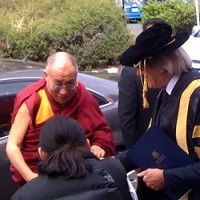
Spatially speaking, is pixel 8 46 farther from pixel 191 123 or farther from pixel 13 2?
pixel 191 123

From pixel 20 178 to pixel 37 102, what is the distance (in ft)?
1.57

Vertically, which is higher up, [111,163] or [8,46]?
[111,163]

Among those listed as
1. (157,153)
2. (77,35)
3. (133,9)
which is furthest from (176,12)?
(157,153)

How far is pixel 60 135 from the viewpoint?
282 centimetres

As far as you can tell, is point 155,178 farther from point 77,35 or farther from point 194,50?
point 77,35

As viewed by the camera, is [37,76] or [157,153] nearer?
[157,153]

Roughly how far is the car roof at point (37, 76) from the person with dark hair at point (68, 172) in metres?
2.31

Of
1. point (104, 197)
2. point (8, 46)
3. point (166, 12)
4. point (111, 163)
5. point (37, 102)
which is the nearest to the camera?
point (104, 197)

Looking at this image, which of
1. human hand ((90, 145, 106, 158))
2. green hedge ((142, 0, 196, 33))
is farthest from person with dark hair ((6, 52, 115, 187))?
green hedge ((142, 0, 196, 33))

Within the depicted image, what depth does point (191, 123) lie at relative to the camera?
2.99 m

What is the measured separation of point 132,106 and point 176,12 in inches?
604

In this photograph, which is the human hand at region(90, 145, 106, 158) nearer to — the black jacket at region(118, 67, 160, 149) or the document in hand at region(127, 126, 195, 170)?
the document in hand at region(127, 126, 195, 170)

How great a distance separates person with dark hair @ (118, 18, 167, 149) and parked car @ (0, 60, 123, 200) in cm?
84

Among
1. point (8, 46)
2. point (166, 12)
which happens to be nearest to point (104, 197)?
point (8, 46)
